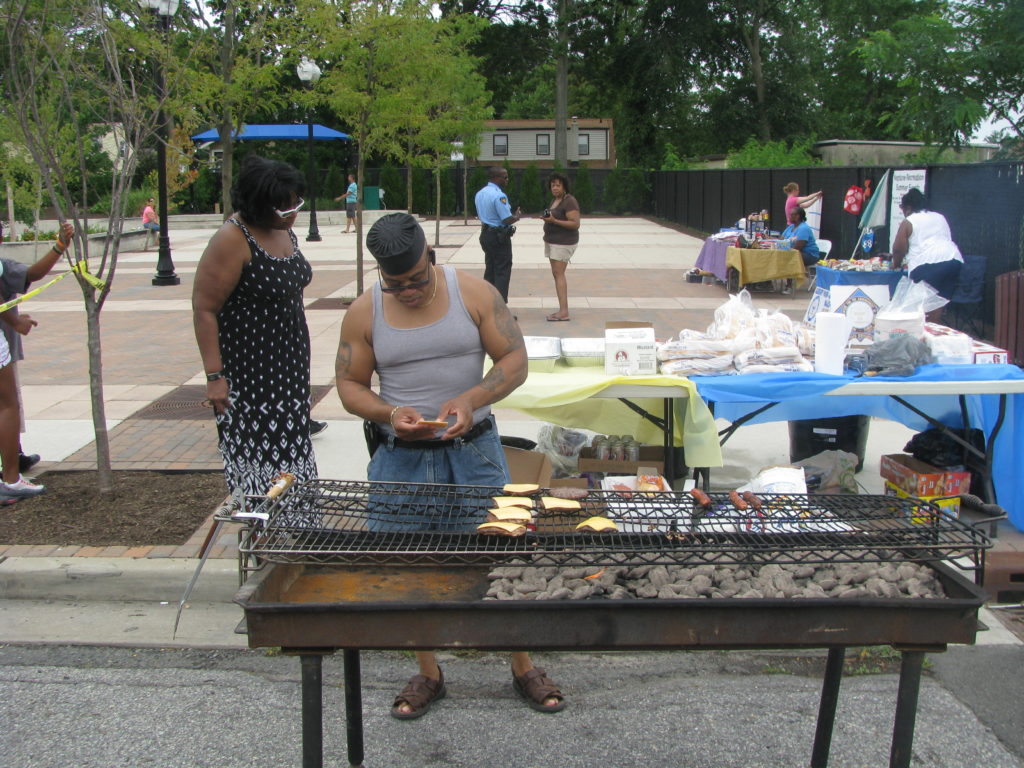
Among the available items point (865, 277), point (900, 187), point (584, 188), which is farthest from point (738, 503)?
point (584, 188)

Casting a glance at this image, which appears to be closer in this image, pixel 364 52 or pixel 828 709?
pixel 828 709

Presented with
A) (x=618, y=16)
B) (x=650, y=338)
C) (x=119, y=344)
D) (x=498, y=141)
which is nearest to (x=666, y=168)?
(x=618, y=16)

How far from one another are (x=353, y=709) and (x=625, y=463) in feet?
8.42

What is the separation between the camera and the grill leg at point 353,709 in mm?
3156

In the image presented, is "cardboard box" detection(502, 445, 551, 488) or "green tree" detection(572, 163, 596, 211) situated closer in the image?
"cardboard box" detection(502, 445, 551, 488)

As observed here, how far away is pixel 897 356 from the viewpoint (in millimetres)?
4926

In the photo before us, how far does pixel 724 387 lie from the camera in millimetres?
4855

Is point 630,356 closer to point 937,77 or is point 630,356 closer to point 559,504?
point 559,504

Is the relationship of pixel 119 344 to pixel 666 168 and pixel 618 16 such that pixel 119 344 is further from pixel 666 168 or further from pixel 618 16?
pixel 618 16

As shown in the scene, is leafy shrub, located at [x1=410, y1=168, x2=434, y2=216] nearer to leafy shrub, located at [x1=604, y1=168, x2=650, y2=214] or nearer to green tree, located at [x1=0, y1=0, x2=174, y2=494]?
leafy shrub, located at [x1=604, y1=168, x2=650, y2=214]

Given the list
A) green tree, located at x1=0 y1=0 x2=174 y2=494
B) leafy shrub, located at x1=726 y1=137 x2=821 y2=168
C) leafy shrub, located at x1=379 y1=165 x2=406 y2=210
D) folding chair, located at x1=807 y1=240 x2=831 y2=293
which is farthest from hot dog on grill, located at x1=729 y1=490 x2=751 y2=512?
leafy shrub, located at x1=379 y1=165 x2=406 y2=210

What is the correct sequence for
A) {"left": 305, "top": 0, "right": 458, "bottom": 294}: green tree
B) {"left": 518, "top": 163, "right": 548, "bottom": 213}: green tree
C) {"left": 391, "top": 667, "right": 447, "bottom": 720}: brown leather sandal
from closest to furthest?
{"left": 391, "top": 667, "right": 447, "bottom": 720}: brown leather sandal
{"left": 305, "top": 0, "right": 458, "bottom": 294}: green tree
{"left": 518, "top": 163, "right": 548, "bottom": 213}: green tree

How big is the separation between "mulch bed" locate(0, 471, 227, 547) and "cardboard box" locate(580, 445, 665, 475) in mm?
2119

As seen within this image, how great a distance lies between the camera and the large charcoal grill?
253cm
